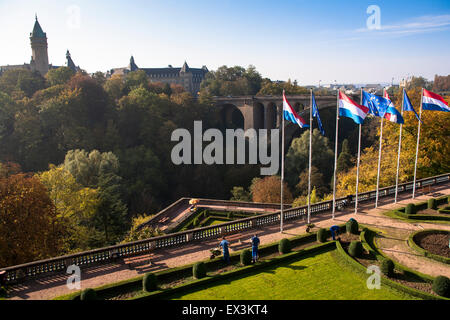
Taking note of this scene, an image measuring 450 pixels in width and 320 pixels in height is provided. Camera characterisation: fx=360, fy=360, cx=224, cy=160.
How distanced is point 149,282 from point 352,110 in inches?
533

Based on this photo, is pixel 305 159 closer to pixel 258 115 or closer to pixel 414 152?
pixel 414 152

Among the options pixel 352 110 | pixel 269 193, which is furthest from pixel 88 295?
pixel 269 193

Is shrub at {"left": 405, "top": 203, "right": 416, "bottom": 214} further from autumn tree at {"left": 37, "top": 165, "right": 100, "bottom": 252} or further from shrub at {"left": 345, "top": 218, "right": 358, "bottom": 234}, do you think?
autumn tree at {"left": 37, "top": 165, "right": 100, "bottom": 252}

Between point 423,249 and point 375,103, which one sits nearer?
point 423,249

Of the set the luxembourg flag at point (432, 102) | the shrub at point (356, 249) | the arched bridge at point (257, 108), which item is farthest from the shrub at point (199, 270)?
the arched bridge at point (257, 108)

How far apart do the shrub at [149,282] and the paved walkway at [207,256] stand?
5.66 feet

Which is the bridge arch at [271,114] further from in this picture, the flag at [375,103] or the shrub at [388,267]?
the shrub at [388,267]

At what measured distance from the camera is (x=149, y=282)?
14320mm

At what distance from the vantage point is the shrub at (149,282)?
47.0 ft

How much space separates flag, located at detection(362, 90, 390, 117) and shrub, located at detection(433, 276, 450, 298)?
33.8 ft

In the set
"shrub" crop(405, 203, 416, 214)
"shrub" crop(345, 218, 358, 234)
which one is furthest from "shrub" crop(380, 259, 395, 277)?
"shrub" crop(405, 203, 416, 214)
